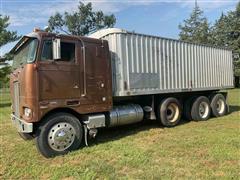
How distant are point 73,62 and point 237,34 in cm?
4669

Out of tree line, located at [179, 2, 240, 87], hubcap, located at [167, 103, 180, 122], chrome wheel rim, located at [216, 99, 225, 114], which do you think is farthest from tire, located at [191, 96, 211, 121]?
tree line, located at [179, 2, 240, 87]

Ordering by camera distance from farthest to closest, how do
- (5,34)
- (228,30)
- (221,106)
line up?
(228,30) → (5,34) → (221,106)

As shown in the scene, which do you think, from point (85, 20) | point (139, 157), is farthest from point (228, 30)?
point (139, 157)

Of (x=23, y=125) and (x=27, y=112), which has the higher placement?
(x=27, y=112)

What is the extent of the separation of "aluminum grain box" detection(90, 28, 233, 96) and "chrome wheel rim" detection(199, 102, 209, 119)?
2.03 ft

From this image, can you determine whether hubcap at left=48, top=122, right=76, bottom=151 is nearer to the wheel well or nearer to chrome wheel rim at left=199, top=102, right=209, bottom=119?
the wheel well

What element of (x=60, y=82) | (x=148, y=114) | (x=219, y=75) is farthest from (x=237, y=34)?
(x=60, y=82)

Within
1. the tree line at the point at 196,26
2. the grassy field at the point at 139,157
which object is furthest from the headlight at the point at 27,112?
the tree line at the point at 196,26

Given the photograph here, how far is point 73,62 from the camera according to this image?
308 inches

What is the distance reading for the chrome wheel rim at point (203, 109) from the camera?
1225 centimetres

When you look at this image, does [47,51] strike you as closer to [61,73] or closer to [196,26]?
[61,73]

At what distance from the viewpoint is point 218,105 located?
13.3 metres

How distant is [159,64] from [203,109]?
10.8 ft

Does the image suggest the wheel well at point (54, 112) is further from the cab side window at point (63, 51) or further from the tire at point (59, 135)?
the cab side window at point (63, 51)
